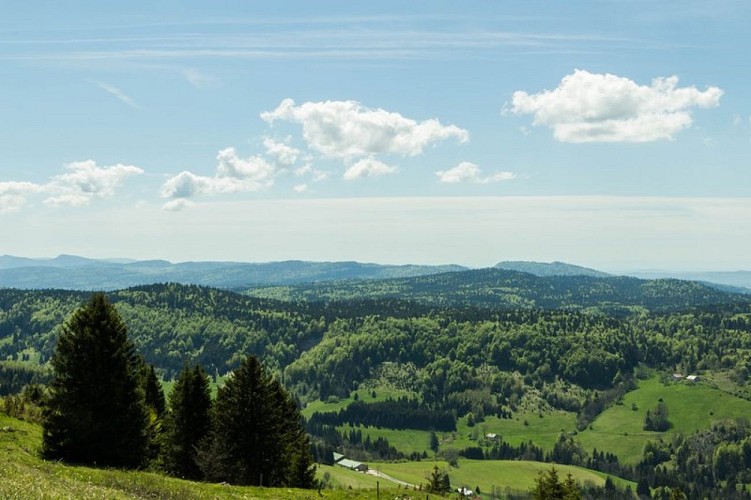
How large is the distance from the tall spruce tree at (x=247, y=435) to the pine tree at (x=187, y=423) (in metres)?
4.82

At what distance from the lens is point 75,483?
33.0 m

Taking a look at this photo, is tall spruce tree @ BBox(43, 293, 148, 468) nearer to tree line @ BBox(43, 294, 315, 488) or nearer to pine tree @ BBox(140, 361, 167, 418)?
tree line @ BBox(43, 294, 315, 488)

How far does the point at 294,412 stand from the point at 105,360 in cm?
4110

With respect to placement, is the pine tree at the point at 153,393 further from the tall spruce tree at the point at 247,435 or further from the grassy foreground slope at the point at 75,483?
the grassy foreground slope at the point at 75,483

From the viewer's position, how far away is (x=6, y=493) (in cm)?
2195

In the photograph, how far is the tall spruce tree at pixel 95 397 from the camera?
1845 inches

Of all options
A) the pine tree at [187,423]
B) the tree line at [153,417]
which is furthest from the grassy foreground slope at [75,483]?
the pine tree at [187,423]

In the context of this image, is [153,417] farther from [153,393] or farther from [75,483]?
[153,393]

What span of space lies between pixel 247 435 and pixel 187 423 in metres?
11.2

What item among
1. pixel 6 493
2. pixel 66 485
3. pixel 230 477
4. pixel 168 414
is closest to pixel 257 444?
pixel 230 477

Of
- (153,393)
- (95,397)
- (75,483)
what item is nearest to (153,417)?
(95,397)

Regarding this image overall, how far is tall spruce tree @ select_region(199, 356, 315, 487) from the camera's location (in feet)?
197

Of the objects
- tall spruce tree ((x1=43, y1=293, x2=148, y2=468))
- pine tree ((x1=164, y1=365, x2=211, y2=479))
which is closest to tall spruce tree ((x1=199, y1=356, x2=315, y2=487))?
pine tree ((x1=164, y1=365, x2=211, y2=479))

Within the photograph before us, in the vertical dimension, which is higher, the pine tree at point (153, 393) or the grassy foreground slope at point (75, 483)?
the grassy foreground slope at point (75, 483)
